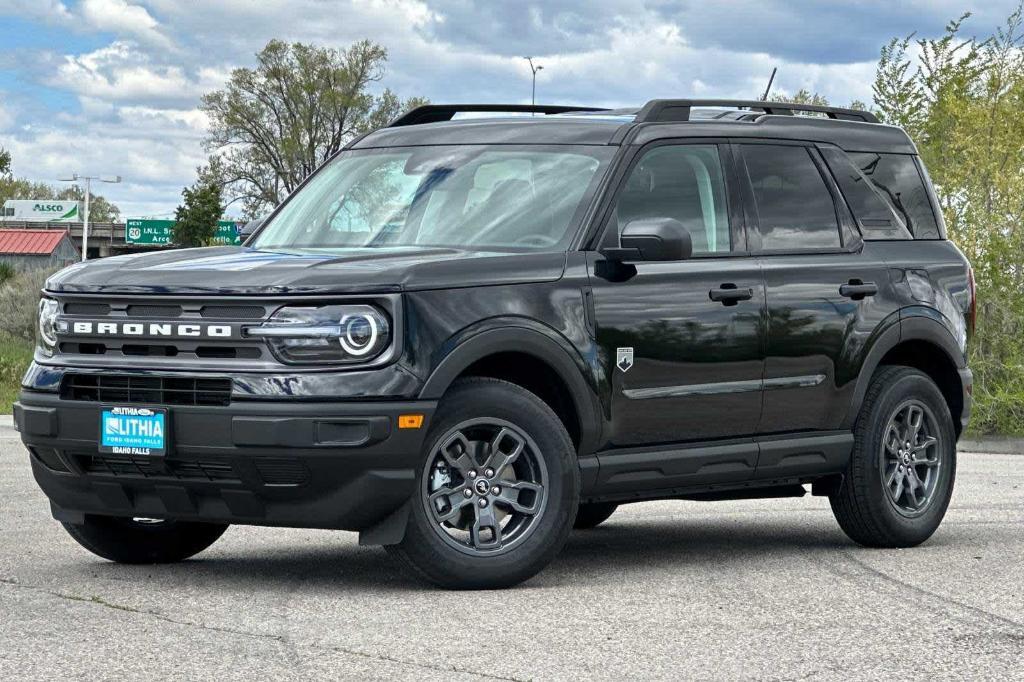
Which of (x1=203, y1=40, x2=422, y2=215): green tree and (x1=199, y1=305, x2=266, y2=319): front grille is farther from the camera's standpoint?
(x1=203, y1=40, x2=422, y2=215): green tree

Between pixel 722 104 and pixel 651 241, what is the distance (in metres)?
1.51

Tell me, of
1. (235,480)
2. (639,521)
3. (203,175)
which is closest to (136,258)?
(235,480)

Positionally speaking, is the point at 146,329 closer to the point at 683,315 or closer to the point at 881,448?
the point at 683,315

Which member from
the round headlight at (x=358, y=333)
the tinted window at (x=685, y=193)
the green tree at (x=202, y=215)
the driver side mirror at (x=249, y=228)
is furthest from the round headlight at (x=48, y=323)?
the green tree at (x=202, y=215)

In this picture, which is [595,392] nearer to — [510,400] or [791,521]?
[510,400]

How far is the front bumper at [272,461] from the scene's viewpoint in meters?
6.90

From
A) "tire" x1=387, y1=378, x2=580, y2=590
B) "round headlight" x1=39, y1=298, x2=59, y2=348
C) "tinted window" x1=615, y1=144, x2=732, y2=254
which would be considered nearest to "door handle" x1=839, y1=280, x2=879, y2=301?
"tinted window" x1=615, y1=144, x2=732, y2=254

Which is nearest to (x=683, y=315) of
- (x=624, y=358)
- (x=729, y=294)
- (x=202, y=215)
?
(x=729, y=294)

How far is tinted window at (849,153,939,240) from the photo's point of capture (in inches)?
376

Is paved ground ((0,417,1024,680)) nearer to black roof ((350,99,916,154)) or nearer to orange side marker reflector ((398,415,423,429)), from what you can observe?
orange side marker reflector ((398,415,423,429))

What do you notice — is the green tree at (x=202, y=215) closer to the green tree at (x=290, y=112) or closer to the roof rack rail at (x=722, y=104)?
the green tree at (x=290, y=112)

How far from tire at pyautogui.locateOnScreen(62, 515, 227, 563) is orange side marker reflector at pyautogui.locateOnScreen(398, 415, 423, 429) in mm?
1625

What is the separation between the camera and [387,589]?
7.43 m

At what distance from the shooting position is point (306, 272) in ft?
23.2
